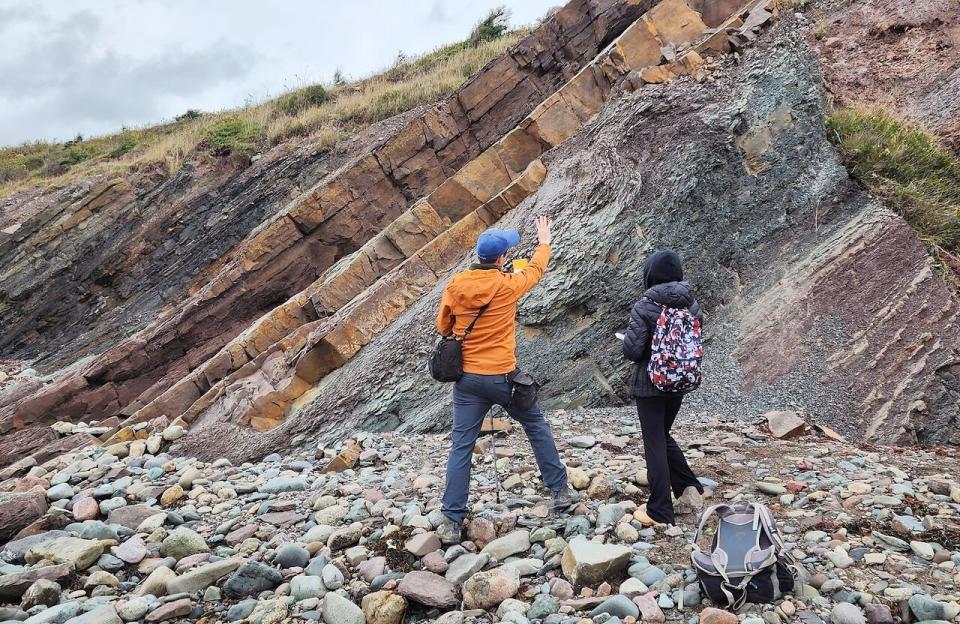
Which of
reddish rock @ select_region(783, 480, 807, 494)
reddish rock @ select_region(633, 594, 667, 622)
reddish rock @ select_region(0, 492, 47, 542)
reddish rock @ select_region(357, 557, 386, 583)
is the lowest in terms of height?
reddish rock @ select_region(783, 480, 807, 494)

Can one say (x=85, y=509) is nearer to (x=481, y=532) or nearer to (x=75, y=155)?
(x=481, y=532)

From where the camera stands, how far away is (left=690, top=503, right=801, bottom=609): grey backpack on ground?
10.4ft

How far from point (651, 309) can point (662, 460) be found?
982mm

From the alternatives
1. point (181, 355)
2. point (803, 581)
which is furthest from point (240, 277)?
point (803, 581)

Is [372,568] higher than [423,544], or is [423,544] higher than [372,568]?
[372,568]

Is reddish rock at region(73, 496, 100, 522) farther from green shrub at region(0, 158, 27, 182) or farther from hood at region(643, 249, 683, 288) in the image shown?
green shrub at region(0, 158, 27, 182)

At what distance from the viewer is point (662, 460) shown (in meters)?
4.23

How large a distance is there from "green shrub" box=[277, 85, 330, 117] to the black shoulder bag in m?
18.7

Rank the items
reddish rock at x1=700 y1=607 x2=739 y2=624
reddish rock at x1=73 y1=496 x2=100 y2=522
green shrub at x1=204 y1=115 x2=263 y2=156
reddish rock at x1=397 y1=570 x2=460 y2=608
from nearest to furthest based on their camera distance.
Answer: reddish rock at x1=700 y1=607 x2=739 y2=624
reddish rock at x1=397 y1=570 x2=460 y2=608
reddish rock at x1=73 y1=496 x2=100 y2=522
green shrub at x1=204 y1=115 x2=263 y2=156

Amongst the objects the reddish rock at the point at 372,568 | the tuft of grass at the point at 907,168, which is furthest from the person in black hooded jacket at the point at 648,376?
the tuft of grass at the point at 907,168

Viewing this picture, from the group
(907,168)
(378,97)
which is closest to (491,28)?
(378,97)

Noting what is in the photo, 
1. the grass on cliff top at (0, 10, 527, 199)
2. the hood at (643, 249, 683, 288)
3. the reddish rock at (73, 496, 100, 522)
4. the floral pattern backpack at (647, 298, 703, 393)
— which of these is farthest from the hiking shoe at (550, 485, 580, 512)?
the grass on cliff top at (0, 10, 527, 199)

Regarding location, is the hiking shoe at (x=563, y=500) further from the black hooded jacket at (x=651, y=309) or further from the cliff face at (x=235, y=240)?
the cliff face at (x=235, y=240)

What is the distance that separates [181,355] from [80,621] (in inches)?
376
